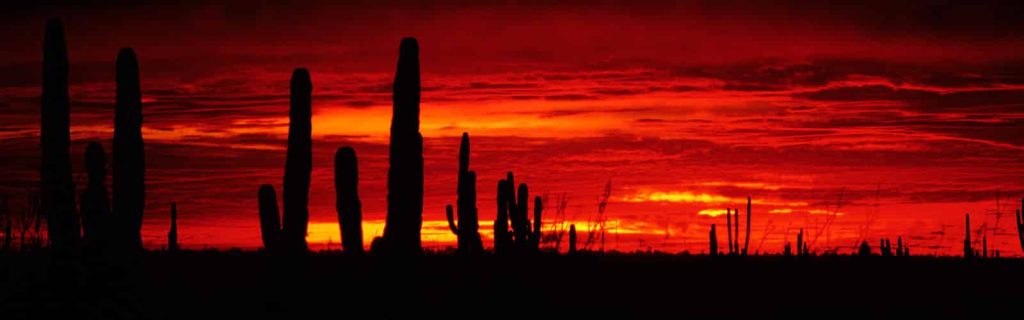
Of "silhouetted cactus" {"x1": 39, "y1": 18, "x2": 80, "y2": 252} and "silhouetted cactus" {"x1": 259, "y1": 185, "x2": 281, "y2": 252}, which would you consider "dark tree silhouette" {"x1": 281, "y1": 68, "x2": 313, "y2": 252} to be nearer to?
"silhouetted cactus" {"x1": 259, "y1": 185, "x2": 281, "y2": 252}

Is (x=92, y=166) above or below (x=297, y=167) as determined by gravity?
above

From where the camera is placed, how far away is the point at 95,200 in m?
24.6

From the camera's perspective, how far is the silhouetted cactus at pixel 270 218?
74.5ft

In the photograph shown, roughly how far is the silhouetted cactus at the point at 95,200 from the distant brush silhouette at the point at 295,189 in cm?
311

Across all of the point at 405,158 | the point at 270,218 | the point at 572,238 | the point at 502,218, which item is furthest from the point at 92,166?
the point at 572,238

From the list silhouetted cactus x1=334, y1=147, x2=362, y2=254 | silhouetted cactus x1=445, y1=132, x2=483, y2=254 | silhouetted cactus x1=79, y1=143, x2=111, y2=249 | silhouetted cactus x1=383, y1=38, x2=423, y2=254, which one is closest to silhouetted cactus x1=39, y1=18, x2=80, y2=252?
silhouetted cactus x1=79, y1=143, x2=111, y2=249

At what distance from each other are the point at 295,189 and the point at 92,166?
443 cm

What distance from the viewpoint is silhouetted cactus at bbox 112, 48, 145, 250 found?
2359 centimetres

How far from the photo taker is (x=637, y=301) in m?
21.3

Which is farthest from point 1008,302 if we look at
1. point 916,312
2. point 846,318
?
point 846,318

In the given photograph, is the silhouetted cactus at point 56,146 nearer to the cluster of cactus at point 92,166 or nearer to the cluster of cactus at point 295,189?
the cluster of cactus at point 92,166

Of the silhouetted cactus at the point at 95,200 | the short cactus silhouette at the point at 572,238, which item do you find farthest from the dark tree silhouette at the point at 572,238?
the silhouetted cactus at the point at 95,200

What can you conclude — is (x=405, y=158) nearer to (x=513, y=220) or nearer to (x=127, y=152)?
(x=127, y=152)

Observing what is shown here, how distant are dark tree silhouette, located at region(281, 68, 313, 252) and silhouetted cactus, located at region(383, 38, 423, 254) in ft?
4.91
